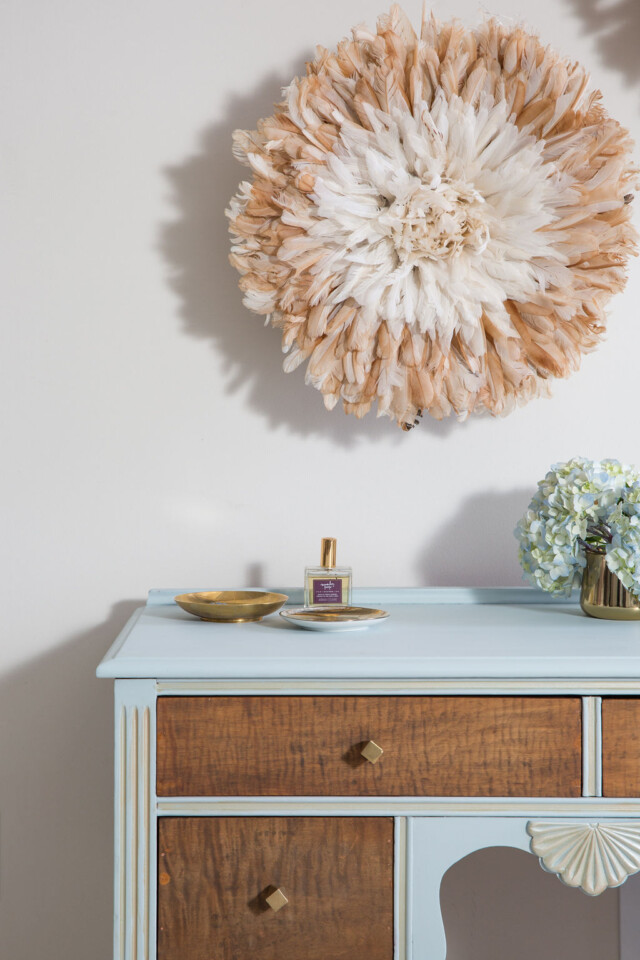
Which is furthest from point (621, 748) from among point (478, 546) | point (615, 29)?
point (615, 29)

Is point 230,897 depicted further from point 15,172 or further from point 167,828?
point 15,172

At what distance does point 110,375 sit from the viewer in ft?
4.71

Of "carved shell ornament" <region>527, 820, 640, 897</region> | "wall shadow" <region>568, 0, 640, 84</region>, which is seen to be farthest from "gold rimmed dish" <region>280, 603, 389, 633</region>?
"wall shadow" <region>568, 0, 640, 84</region>

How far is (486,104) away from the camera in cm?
128

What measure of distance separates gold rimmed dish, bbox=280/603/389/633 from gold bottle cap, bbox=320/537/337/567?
2.7 inches

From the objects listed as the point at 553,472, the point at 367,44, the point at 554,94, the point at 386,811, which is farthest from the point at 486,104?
the point at 386,811

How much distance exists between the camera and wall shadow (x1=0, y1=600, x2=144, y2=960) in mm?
1421

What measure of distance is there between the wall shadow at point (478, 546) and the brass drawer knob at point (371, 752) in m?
0.53

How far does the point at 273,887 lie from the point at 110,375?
0.89 m

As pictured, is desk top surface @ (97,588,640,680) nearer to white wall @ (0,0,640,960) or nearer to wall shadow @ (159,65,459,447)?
white wall @ (0,0,640,960)

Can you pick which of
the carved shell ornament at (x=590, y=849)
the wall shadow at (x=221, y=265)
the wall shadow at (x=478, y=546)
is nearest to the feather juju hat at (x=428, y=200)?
the wall shadow at (x=221, y=265)

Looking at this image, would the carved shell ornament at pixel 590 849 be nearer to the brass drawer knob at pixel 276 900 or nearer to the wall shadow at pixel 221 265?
the brass drawer knob at pixel 276 900

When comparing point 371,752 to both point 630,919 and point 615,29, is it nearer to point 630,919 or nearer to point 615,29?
point 630,919

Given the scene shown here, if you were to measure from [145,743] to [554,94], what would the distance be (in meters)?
1.16
